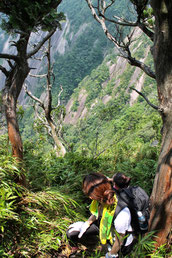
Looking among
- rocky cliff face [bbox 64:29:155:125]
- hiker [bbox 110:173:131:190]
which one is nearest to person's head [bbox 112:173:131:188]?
hiker [bbox 110:173:131:190]

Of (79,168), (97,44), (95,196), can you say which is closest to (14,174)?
(95,196)

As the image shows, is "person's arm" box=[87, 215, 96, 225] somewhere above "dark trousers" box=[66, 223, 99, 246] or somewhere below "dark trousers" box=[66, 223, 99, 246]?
above

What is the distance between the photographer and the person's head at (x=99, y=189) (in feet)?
5.36

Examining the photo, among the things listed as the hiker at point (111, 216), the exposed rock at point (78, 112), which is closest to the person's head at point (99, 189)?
the hiker at point (111, 216)

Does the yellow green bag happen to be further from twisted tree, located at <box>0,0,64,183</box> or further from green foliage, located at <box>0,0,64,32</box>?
green foliage, located at <box>0,0,64,32</box>

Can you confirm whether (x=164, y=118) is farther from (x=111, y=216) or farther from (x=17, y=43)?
(x=17, y=43)

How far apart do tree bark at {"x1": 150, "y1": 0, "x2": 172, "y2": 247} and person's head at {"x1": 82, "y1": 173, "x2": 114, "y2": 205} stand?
0.56 metres

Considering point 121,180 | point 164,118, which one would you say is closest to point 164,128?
point 164,118

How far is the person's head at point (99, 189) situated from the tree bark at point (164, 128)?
0.56 metres

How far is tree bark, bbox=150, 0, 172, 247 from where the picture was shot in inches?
73.7

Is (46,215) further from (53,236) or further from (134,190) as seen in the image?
(134,190)

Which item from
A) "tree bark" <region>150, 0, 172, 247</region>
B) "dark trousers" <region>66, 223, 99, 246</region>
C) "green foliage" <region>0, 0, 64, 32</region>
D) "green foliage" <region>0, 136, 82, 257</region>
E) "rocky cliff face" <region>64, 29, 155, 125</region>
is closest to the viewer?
"tree bark" <region>150, 0, 172, 247</region>

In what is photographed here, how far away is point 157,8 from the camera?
1896 mm

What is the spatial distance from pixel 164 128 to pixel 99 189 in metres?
0.91
